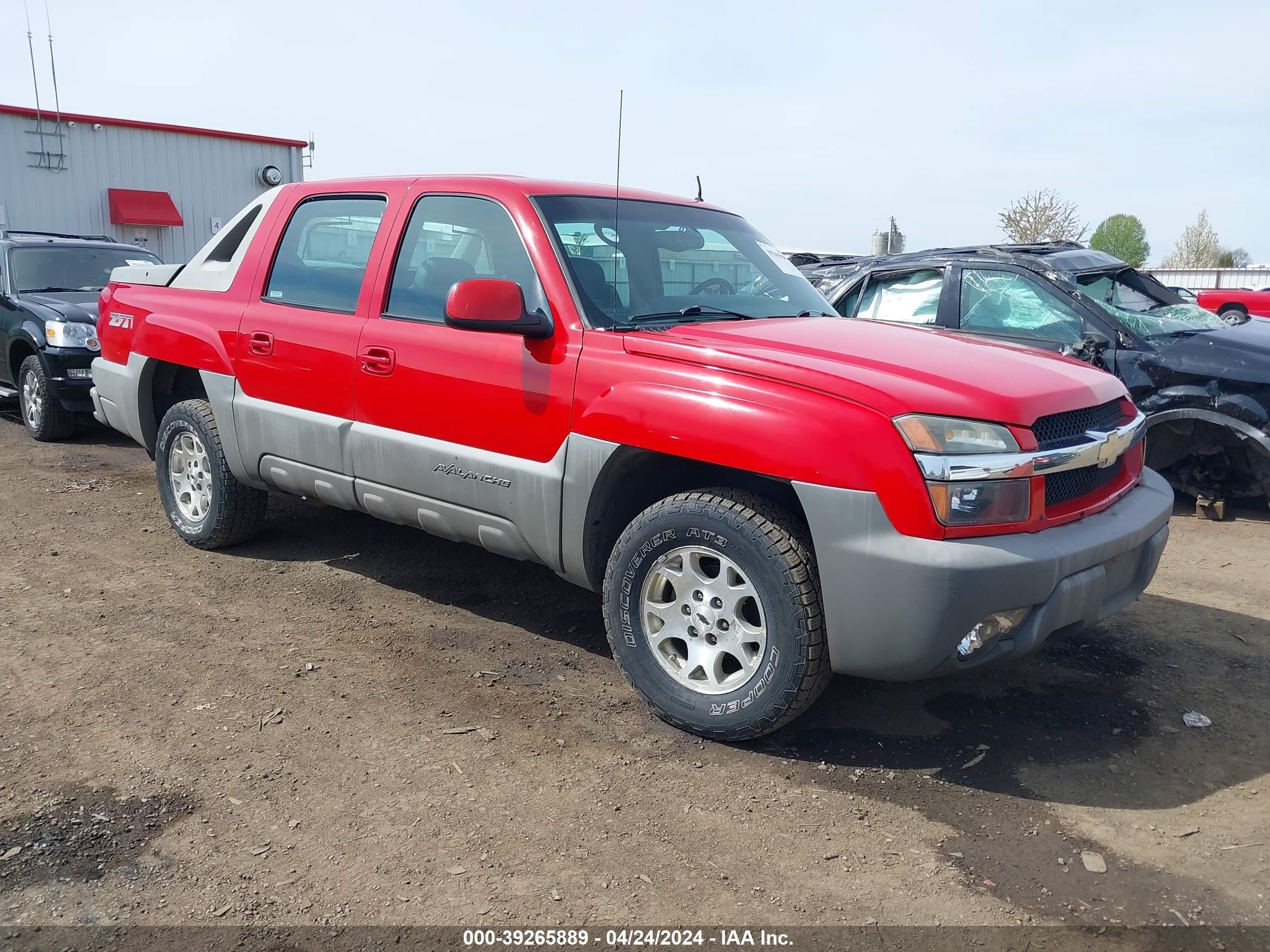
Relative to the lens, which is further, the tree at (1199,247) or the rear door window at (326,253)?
A: the tree at (1199,247)

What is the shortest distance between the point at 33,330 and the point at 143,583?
4.84 metres

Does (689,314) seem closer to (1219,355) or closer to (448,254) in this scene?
(448,254)

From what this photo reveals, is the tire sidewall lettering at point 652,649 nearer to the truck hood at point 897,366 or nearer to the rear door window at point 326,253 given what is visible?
the truck hood at point 897,366

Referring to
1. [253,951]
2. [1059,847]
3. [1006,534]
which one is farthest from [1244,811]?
[253,951]

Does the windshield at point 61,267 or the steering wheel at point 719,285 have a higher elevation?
the steering wheel at point 719,285

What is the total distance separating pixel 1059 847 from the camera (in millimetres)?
2814

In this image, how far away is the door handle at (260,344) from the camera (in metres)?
4.62

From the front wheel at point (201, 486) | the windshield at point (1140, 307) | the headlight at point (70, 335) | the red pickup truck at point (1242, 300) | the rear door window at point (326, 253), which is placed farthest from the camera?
the red pickup truck at point (1242, 300)

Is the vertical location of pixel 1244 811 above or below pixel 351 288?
below

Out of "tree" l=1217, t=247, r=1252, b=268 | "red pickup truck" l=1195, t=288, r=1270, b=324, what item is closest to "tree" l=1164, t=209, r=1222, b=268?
"tree" l=1217, t=247, r=1252, b=268

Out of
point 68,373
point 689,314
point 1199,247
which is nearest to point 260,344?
point 689,314

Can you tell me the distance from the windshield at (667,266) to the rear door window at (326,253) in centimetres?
94

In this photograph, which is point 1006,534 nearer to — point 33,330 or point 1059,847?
point 1059,847

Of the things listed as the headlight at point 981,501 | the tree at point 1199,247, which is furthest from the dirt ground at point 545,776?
the tree at point 1199,247
